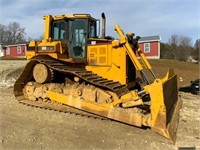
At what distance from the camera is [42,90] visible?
8648mm

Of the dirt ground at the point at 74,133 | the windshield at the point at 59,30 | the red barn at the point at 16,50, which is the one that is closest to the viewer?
the dirt ground at the point at 74,133

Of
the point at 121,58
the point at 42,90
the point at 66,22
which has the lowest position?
the point at 42,90

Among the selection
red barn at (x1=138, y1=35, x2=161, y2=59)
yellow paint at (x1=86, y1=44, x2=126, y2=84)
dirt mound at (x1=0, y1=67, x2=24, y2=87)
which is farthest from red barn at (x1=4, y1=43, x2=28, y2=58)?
yellow paint at (x1=86, y1=44, x2=126, y2=84)

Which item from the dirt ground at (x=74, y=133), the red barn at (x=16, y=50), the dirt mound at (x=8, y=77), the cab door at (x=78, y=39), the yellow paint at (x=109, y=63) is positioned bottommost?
the dirt ground at (x=74, y=133)

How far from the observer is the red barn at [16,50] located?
4174 centimetres

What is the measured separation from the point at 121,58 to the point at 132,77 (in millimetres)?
971

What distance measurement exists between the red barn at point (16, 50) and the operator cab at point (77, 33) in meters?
33.6

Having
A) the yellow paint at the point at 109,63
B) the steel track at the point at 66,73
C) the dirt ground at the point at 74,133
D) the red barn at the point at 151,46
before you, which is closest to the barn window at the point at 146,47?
the red barn at the point at 151,46

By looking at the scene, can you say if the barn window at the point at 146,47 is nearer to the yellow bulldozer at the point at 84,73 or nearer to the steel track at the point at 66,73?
the yellow bulldozer at the point at 84,73

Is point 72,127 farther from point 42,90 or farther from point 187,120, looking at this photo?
point 187,120

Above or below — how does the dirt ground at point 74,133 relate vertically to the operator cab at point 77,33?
below

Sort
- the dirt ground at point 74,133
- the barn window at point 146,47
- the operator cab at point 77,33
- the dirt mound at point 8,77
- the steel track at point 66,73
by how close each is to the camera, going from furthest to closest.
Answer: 1. the barn window at point 146,47
2. the dirt mound at point 8,77
3. the operator cab at point 77,33
4. the steel track at point 66,73
5. the dirt ground at point 74,133

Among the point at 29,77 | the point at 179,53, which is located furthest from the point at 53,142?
the point at 179,53

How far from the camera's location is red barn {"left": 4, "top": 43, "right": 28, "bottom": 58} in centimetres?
4174
